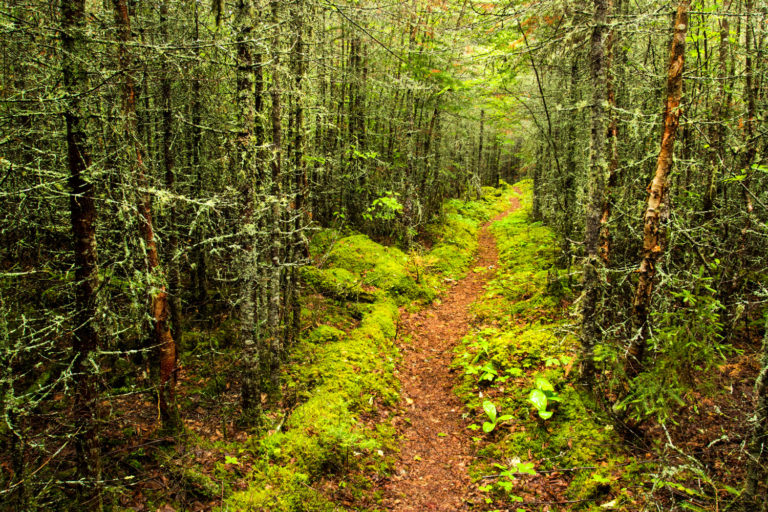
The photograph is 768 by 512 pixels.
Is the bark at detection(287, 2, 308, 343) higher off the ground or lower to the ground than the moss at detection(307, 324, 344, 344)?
higher

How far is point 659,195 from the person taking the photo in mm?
5176

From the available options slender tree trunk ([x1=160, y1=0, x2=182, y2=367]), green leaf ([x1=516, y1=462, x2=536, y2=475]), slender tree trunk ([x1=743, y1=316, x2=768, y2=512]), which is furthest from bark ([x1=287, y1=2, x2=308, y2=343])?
slender tree trunk ([x1=743, y1=316, x2=768, y2=512])

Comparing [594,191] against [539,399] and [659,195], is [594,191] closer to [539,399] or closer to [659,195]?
[659,195]

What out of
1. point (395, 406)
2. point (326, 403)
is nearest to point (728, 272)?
point (395, 406)

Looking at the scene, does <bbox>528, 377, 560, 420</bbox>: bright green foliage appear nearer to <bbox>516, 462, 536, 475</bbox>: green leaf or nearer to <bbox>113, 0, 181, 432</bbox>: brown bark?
<bbox>516, 462, 536, 475</bbox>: green leaf

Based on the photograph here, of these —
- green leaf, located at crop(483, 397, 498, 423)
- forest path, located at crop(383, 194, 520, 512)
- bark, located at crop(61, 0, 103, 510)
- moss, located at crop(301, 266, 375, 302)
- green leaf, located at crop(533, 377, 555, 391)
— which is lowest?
forest path, located at crop(383, 194, 520, 512)

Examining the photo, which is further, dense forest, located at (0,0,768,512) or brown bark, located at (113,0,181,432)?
brown bark, located at (113,0,181,432)

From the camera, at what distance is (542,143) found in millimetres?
19703

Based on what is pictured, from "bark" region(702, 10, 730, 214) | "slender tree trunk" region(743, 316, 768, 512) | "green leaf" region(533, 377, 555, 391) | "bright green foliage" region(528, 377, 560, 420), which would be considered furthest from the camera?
"bark" region(702, 10, 730, 214)

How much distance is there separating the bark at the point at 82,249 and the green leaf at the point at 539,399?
241 inches

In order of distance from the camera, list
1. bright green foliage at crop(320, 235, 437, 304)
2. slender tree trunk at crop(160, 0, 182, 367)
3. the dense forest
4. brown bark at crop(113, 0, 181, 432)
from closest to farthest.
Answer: the dense forest < brown bark at crop(113, 0, 181, 432) < slender tree trunk at crop(160, 0, 182, 367) < bright green foliage at crop(320, 235, 437, 304)

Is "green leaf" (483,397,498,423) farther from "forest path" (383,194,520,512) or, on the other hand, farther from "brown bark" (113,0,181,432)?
"brown bark" (113,0,181,432)

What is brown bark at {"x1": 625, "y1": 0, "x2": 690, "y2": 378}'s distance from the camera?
4.86 metres

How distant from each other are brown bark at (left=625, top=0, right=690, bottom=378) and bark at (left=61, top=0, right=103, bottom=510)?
22.0ft
